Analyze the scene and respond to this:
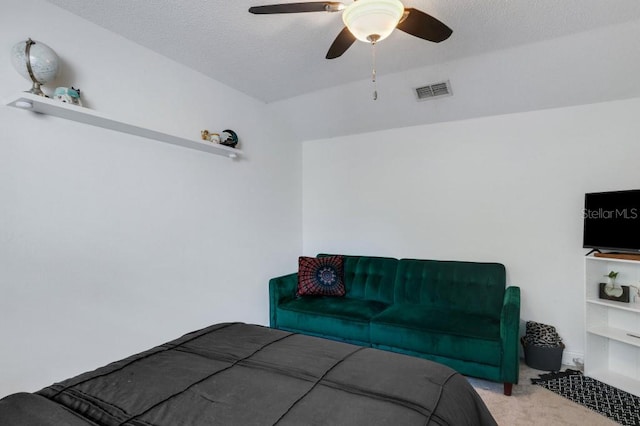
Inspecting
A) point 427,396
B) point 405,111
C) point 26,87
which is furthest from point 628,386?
point 26,87

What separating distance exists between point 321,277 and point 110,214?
1988mm

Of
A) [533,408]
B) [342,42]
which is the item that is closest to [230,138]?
[342,42]

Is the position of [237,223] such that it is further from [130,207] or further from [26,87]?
[26,87]

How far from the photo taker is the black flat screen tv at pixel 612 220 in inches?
90.7

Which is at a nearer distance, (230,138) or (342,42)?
(342,42)

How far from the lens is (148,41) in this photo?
233 cm

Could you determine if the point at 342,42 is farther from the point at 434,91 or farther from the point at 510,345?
the point at 510,345

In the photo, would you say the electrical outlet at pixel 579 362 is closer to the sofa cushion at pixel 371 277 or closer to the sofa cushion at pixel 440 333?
the sofa cushion at pixel 440 333

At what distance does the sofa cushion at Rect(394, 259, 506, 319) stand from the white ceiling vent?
157 centimetres

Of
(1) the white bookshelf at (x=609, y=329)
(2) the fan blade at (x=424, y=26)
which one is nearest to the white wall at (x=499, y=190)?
(1) the white bookshelf at (x=609, y=329)

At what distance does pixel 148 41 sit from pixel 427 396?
2.75 metres

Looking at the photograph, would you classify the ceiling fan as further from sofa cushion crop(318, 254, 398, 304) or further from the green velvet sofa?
sofa cushion crop(318, 254, 398, 304)

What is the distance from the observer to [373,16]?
1.40 meters

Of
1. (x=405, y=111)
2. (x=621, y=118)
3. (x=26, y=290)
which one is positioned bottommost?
(x=26, y=290)
